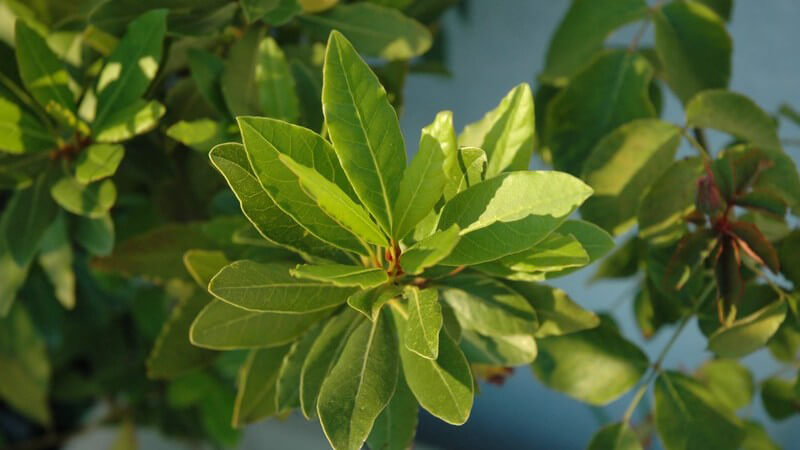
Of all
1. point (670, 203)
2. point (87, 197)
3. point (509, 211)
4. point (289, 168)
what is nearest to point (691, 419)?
point (670, 203)

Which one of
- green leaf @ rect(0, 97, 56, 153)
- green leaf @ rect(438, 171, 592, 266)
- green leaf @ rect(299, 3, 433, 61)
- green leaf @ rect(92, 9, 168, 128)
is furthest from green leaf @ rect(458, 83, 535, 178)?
green leaf @ rect(0, 97, 56, 153)

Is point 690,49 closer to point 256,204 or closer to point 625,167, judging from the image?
point 625,167

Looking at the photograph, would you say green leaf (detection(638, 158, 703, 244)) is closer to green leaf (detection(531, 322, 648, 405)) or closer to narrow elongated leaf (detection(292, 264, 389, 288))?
green leaf (detection(531, 322, 648, 405))

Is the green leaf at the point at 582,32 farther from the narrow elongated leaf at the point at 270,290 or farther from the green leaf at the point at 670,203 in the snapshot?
the narrow elongated leaf at the point at 270,290

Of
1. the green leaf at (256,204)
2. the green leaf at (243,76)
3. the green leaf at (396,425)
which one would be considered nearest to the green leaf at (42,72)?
the green leaf at (243,76)

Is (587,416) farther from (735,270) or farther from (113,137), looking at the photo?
(113,137)
